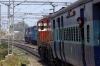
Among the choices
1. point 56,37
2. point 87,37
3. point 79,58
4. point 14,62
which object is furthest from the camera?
point 14,62

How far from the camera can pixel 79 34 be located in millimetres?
10484

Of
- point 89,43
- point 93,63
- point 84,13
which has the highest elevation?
point 84,13

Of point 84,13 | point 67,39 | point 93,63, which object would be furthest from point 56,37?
point 93,63

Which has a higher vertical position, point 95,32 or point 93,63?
point 95,32

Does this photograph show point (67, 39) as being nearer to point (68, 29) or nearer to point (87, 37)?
point (68, 29)

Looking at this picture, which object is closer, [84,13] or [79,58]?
[84,13]

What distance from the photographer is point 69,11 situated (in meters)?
12.3

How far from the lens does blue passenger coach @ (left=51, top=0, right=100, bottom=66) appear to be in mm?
8766

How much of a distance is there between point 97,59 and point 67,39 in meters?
4.19

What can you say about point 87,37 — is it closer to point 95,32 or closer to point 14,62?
point 95,32

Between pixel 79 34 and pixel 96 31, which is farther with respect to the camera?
pixel 79 34

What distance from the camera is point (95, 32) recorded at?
A: 8.73 m

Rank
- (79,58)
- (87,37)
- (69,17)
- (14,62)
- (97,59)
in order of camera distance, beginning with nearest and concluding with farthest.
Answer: (97,59) → (87,37) → (79,58) → (69,17) → (14,62)

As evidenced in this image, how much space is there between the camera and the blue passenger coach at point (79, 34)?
8.77 metres
